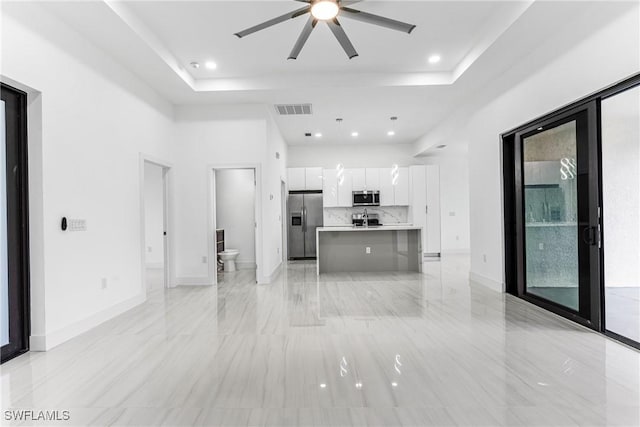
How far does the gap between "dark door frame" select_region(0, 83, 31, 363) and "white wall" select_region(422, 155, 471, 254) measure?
28.4 ft

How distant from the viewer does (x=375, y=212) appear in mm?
9266

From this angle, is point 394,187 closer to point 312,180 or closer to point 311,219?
point 312,180

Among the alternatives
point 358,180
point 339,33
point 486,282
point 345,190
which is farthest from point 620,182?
point 345,190

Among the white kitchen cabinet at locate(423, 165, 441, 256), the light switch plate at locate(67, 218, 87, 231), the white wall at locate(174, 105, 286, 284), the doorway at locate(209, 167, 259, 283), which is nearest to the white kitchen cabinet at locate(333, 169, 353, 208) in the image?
the white kitchen cabinet at locate(423, 165, 441, 256)

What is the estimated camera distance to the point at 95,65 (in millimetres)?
3748

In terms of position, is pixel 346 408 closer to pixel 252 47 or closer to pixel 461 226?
pixel 252 47

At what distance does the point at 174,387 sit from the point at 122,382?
0.38 meters

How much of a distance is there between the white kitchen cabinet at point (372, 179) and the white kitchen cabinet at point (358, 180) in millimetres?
74

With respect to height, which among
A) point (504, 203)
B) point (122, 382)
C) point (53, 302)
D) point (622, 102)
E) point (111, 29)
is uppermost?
point (111, 29)

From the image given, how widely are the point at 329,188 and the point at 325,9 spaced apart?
5994 mm

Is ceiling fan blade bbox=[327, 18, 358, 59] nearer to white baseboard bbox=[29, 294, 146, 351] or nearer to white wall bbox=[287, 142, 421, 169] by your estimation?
white baseboard bbox=[29, 294, 146, 351]

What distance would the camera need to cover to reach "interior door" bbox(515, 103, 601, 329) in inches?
129

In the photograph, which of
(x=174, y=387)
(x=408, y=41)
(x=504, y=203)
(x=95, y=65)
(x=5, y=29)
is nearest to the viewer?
(x=174, y=387)

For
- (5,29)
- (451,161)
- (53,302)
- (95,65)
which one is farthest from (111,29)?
(451,161)
